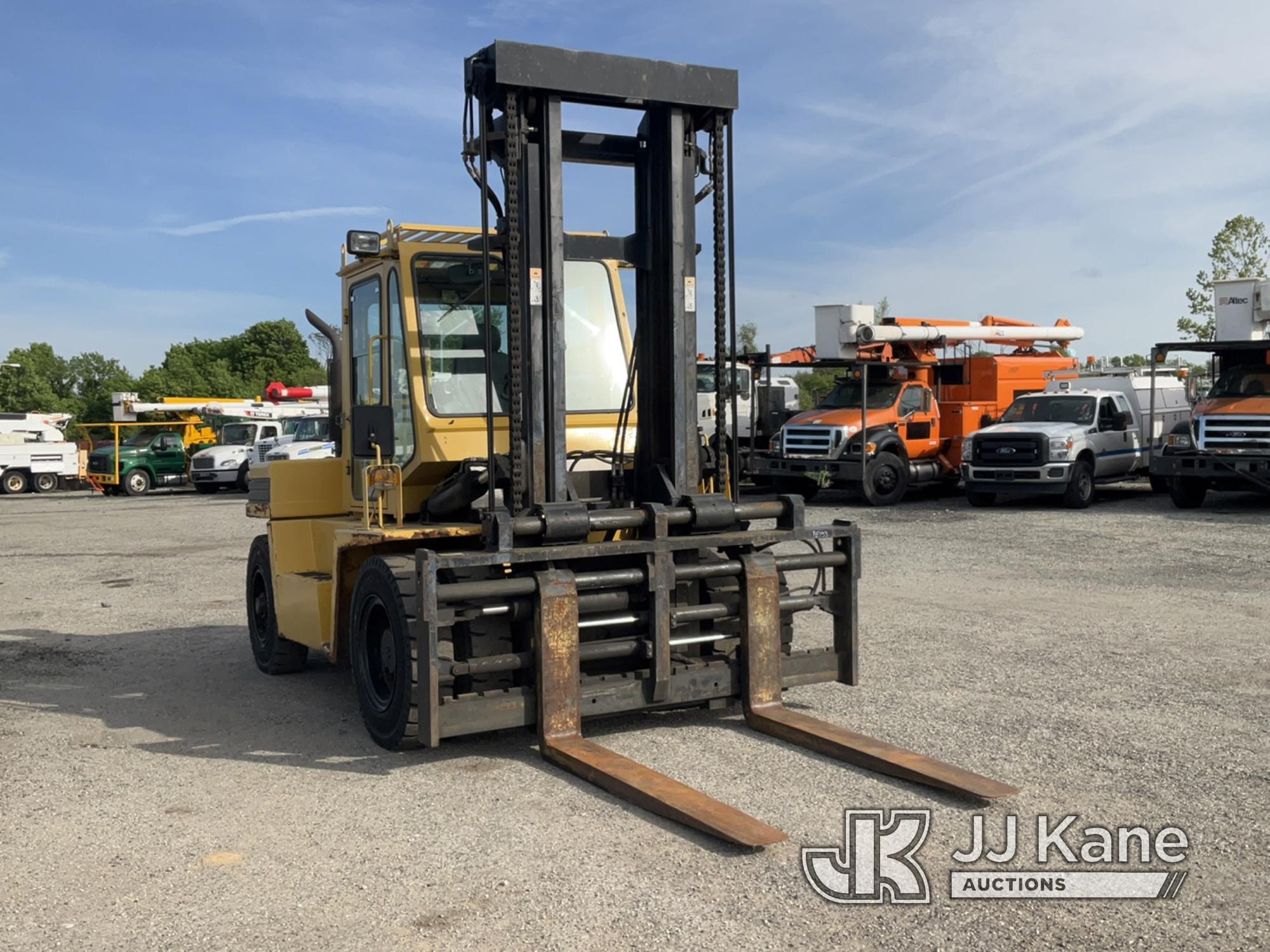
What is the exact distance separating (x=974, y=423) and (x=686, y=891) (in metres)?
20.9

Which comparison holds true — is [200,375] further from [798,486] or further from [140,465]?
[798,486]

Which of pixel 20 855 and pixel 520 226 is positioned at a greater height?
pixel 520 226

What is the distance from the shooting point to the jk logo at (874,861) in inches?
171

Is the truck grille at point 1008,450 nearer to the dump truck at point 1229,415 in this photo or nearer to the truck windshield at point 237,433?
the dump truck at point 1229,415

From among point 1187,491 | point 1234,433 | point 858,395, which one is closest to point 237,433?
point 858,395

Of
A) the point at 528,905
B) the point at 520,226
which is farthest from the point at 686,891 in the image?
the point at 520,226

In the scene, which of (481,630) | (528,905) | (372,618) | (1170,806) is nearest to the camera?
(528,905)

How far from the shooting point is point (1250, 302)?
21.3 m

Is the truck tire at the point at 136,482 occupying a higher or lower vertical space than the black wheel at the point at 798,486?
lower

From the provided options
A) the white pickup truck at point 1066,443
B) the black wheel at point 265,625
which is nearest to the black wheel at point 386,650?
the black wheel at point 265,625

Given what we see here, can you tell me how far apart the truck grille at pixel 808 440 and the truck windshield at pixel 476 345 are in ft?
50.7

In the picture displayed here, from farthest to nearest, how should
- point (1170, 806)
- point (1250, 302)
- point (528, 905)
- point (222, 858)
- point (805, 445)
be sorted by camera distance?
point (805, 445) < point (1250, 302) < point (1170, 806) < point (222, 858) < point (528, 905)

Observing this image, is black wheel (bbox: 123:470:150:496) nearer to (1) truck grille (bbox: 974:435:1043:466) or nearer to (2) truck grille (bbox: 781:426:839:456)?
(2) truck grille (bbox: 781:426:839:456)

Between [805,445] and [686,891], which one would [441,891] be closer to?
[686,891]
